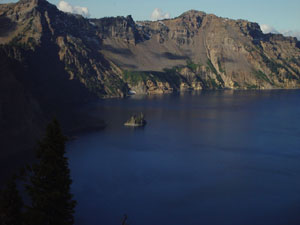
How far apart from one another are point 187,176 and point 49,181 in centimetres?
7013

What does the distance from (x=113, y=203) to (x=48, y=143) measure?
5025 cm

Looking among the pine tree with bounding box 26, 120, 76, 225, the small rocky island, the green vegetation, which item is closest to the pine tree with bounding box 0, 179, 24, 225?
the green vegetation

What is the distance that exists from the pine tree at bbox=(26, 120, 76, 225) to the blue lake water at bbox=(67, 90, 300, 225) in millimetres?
38760

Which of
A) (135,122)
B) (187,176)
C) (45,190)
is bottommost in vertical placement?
(187,176)

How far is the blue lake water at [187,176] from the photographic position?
253ft

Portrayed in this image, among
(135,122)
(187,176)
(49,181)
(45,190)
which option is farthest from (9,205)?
(135,122)

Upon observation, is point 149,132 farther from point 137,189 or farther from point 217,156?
point 137,189

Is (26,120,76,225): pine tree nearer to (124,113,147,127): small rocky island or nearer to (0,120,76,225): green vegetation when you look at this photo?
(0,120,76,225): green vegetation

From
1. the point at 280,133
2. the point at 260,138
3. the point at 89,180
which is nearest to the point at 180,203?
the point at 89,180

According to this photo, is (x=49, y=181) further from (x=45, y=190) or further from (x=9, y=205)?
(x=9, y=205)

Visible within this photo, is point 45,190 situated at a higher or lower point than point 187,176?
higher

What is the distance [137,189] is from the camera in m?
90.9

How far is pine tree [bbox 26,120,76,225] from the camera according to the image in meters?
35.2

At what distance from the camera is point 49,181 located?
118 ft
